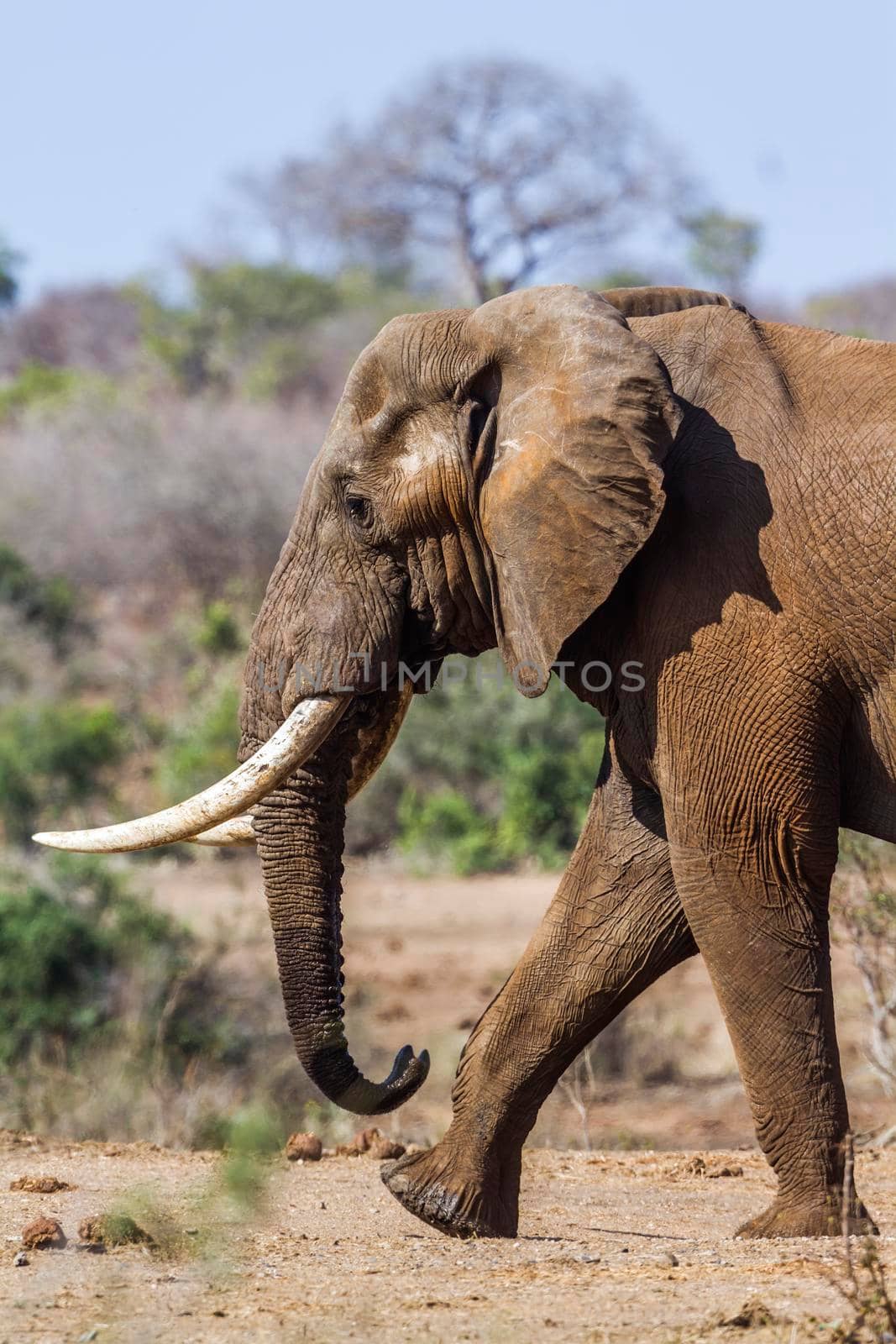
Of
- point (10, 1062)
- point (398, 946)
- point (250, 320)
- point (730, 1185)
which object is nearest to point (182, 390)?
point (250, 320)

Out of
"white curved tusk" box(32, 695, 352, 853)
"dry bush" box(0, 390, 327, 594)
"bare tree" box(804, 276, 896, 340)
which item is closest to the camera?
"white curved tusk" box(32, 695, 352, 853)

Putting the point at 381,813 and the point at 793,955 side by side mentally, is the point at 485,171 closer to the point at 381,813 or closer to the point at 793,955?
the point at 381,813

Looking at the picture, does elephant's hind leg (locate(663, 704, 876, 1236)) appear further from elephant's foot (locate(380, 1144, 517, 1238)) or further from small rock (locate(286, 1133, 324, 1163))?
small rock (locate(286, 1133, 324, 1163))

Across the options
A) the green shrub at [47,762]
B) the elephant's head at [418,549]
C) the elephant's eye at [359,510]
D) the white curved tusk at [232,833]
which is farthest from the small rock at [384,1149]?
the green shrub at [47,762]

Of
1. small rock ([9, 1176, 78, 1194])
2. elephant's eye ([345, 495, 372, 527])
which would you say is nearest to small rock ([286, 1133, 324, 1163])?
small rock ([9, 1176, 78, 1194])

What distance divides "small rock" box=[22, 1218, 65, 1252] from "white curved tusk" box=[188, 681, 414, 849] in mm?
1221

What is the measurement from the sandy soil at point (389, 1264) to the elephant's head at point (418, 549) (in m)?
0.61

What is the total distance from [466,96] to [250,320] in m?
7.24

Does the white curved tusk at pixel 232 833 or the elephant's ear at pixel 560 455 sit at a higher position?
the elephant's ear at pixel 560 455

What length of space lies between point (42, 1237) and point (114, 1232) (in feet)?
0.63

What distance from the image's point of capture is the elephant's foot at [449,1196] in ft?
19.2

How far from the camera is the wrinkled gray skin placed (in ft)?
16.7

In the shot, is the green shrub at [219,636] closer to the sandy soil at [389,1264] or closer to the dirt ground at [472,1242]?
the dirt ground at [472,1242]

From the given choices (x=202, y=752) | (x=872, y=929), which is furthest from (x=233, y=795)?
(x=202, y=752)
